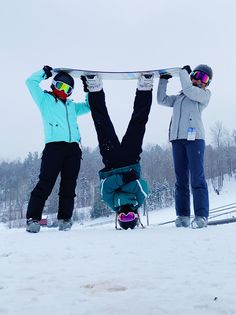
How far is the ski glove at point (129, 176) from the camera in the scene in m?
4.00

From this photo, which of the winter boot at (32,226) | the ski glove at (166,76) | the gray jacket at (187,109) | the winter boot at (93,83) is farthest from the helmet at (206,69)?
the winter boot at (32,226)

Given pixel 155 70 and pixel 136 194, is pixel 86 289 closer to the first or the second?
pixel 136 194

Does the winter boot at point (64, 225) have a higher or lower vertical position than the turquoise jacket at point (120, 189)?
lower

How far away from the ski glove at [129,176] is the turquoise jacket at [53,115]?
803 millimetres

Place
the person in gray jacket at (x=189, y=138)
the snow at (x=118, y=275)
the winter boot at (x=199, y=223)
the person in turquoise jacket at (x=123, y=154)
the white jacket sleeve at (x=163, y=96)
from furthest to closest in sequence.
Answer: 1. the white jacket sleeve at (x=163, y=96)
2. the person in gray jacket at (x=189, y=138)
3. the person in turquoise jacket at (x=123, y=154)
4. the winter boot at (x=199, y=223)
5. the snow at (x=118, y=275)

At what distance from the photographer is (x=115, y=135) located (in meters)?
4.28

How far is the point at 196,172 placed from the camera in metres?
4.24

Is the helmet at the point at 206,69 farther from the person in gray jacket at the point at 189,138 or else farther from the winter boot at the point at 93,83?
the winter boot at the point at 93,83

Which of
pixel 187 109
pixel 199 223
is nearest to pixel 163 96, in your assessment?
pixel 187 109

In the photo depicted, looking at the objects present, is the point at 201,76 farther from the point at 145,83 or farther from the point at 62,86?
the point at 62,86

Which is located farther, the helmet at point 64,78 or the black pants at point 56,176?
the helmet at point 64,78

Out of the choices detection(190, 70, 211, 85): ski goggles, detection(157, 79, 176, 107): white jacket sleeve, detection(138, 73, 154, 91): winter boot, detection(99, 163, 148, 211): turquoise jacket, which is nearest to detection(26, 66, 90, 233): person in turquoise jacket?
detection(99, 163, 148, 211): turquoise jacket

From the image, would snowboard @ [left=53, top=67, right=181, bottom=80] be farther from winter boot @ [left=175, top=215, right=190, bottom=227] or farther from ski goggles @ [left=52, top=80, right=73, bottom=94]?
winter boot @ [left=175, top=215, right=190, bottom=227]

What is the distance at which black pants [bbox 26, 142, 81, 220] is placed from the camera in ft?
13.1
